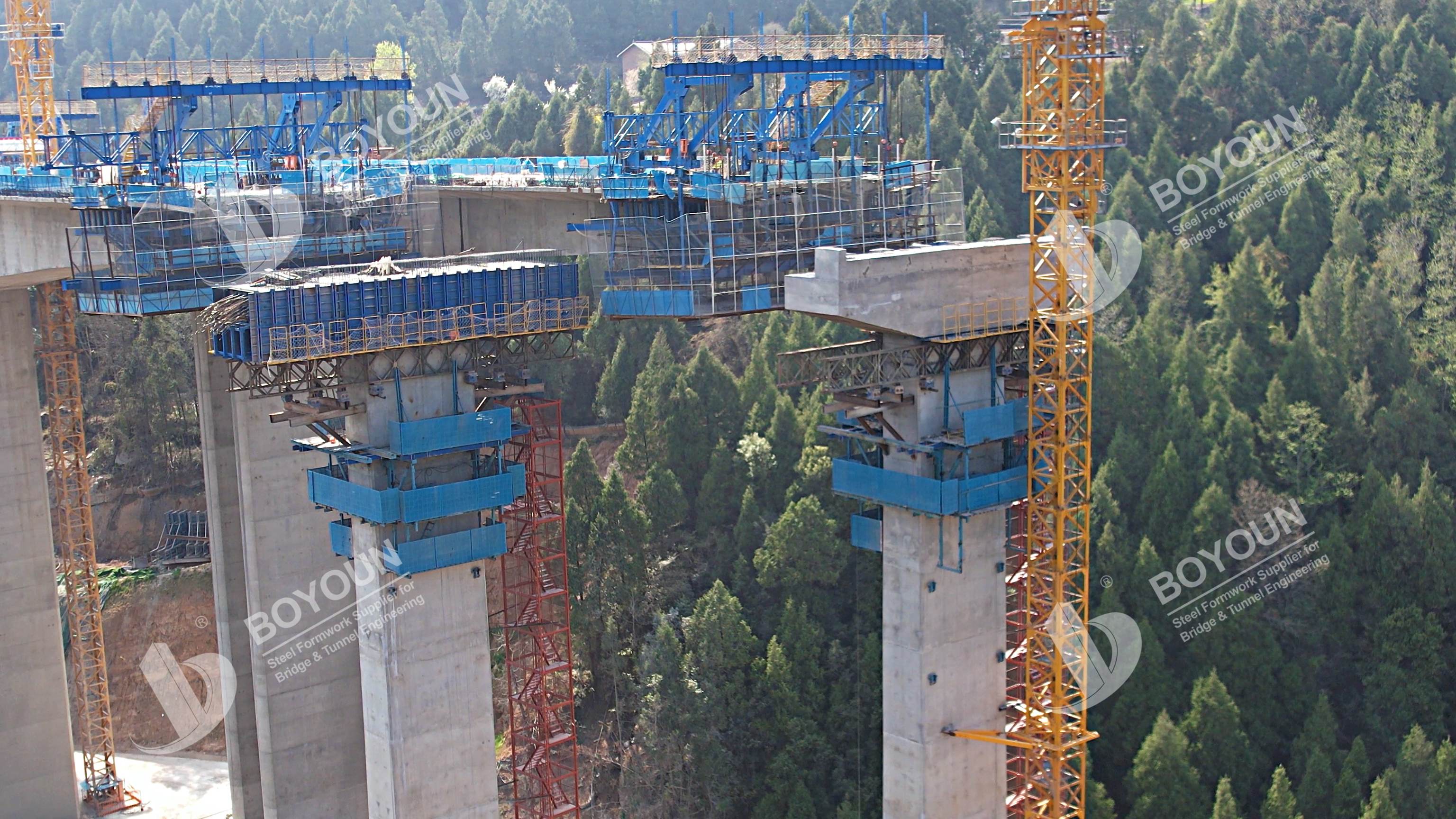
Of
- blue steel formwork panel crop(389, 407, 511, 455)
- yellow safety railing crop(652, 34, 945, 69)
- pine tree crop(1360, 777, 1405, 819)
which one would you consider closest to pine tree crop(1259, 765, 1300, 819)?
pine tree crop(1360, 777, 1405, 819)

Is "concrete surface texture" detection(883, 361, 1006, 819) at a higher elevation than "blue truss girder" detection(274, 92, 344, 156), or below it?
below

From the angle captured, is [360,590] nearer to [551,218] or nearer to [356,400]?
[356,400]

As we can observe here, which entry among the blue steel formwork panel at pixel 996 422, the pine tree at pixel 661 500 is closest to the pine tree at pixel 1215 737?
the blue steel formwork panel at pixel 996 422

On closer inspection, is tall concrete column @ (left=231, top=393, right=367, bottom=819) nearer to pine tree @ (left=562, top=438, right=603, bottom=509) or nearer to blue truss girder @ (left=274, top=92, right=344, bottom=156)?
blue truss girder @ (left=274, top=92, right=344, bottom=156)

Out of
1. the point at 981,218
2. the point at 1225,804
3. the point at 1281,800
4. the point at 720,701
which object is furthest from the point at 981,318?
the point at 981,218

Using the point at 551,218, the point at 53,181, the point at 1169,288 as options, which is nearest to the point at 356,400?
the point at 551,218

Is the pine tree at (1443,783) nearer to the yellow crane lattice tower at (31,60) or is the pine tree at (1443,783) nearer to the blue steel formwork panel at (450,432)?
the blue steel formwork panel at (450,432)

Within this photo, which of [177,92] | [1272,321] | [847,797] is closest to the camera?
[177,92]
